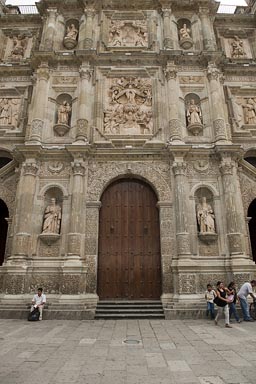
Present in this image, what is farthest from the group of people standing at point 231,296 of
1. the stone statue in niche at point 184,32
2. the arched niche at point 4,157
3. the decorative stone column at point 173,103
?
the stone statue in niche at point 184,32

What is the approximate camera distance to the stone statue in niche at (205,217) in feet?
37.3

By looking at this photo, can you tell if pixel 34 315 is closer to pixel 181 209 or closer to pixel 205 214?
pixel 181 209

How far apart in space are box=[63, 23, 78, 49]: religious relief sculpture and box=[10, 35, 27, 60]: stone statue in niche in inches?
108

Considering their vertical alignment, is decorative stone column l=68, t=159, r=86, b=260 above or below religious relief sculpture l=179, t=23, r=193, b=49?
below

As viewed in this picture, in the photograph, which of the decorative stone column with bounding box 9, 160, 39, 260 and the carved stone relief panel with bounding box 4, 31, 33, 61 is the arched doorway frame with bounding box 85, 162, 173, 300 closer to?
the decorative stone column with bounding box 9, 160, 39, 260

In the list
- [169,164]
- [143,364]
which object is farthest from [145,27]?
[143,364]

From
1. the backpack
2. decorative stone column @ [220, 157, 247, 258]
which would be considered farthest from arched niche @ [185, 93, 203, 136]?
the backpack

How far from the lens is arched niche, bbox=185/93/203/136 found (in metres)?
13.3

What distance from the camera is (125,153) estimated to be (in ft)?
41.5

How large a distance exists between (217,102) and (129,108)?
4.25 m

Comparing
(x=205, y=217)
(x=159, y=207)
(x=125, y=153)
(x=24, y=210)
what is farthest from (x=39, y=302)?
(x=205, y=217)

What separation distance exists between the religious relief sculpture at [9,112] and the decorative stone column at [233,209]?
1041 cm

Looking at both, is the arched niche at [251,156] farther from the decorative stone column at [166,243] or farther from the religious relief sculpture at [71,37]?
the religious relief sculpture at [71,37]

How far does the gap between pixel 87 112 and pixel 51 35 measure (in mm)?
5496
